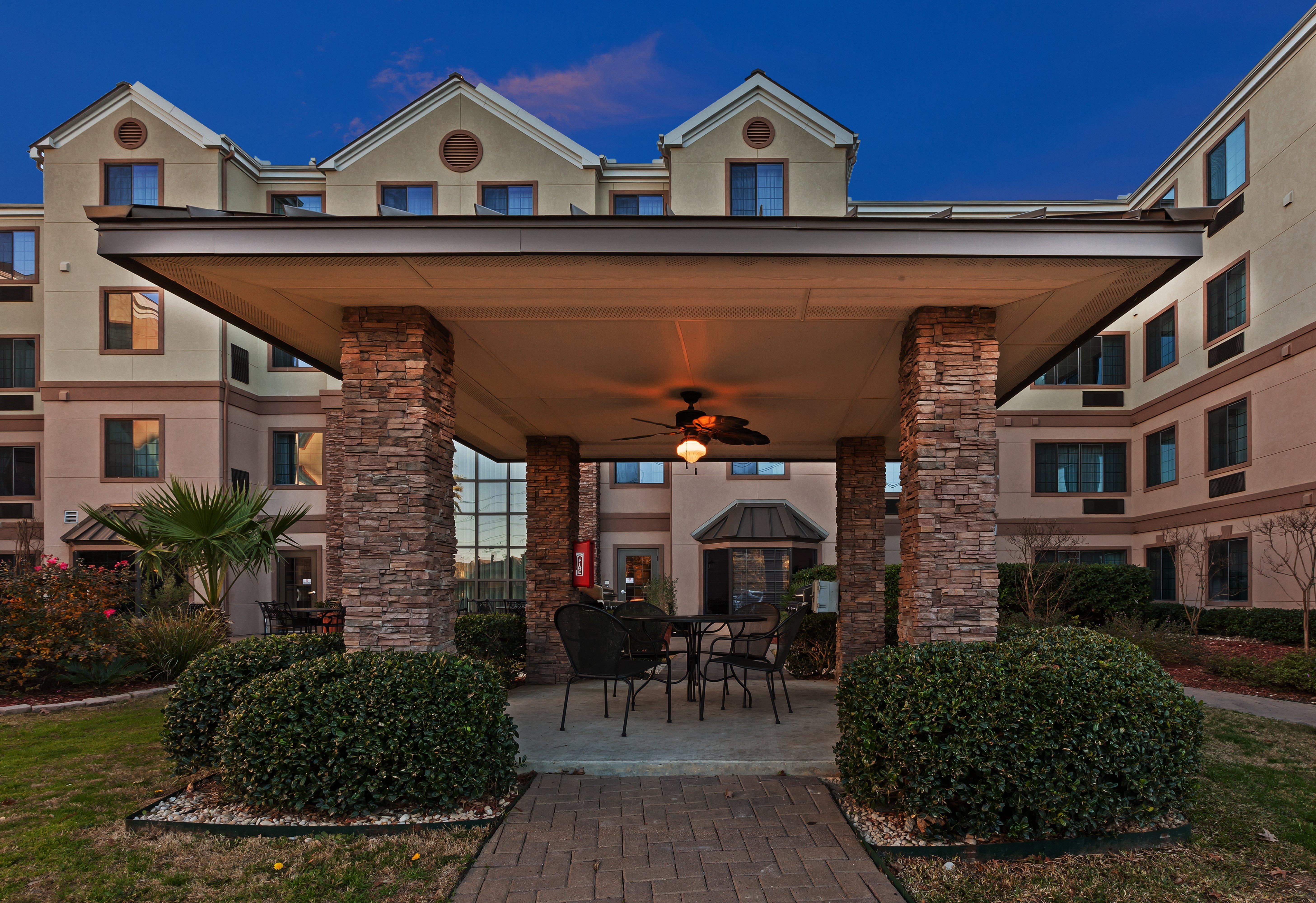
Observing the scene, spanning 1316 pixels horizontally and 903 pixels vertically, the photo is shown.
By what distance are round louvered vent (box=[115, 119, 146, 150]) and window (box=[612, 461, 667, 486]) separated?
12.2 m

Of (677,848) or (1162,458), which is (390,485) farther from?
→ (1162,458)

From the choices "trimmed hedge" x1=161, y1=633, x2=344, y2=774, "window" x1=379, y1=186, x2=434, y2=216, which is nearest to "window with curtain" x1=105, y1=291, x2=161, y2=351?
"window" x1=379, y1=186, x2=434, y2=216

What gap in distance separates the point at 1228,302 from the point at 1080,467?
4.73 metres

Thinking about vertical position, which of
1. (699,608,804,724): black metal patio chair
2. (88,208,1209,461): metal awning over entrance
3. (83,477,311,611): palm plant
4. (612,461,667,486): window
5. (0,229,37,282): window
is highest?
(0,229,37,282): window

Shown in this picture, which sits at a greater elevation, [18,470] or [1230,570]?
[18,470]

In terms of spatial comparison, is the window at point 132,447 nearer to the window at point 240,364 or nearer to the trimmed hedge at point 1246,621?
the window at point 240,364

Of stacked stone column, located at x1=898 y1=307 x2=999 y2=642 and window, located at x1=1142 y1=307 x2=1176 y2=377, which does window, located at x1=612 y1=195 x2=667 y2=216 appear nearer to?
window, located at x1=1142 y1=307 x2=1176 y2=377

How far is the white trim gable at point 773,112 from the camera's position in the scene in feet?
52.4

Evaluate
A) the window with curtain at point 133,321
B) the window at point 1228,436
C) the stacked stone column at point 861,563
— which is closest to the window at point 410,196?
the window with curtain at point 133,321

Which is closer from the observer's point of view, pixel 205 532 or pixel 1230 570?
pixel 205 532

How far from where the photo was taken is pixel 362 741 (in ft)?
12.7

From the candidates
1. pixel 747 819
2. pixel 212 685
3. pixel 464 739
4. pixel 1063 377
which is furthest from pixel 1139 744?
pixel 1063 377

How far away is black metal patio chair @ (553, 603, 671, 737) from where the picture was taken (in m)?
5.82

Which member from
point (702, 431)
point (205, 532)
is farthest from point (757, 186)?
point (205, 532)
